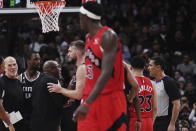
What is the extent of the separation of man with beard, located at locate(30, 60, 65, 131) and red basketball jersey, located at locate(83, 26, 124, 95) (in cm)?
225

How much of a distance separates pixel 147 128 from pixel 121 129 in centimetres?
254

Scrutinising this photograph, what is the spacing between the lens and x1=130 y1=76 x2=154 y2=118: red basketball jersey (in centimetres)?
865

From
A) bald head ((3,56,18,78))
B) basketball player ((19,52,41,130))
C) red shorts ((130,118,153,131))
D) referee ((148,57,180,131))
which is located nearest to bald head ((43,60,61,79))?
basketball player ((19,52,41,130))

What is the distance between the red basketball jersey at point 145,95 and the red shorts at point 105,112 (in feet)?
8.33

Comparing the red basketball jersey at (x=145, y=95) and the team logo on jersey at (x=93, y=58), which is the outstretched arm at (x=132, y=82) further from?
the team logo on jersey at (x=93, y=58)

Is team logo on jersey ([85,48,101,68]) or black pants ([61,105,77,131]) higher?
team logo on jersey ([85,48,101,68])

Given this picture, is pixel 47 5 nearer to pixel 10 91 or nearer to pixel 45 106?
pixel 10 91

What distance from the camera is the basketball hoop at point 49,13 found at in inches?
425

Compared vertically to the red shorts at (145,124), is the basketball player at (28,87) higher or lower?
higher

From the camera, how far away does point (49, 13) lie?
10.8 metres

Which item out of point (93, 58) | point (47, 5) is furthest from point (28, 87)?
point (93, 58)

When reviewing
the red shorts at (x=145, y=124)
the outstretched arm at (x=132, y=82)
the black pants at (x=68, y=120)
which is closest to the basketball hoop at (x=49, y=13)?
the black pants at (x=68, y=120)

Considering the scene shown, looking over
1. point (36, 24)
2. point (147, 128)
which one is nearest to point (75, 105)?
point (147, 128)

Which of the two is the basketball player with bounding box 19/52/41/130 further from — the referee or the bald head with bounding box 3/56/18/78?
the referee
